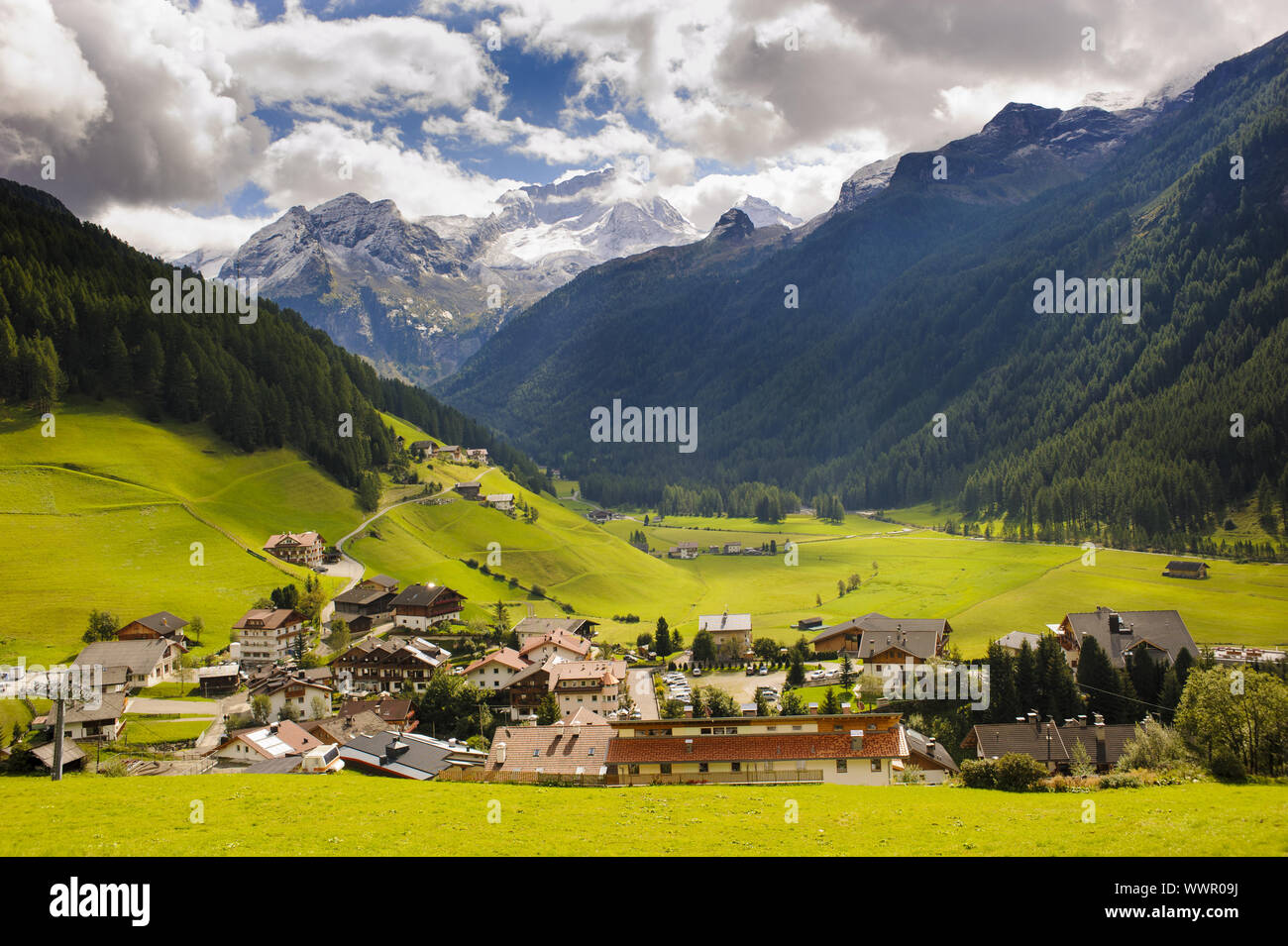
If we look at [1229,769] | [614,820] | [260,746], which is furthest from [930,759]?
[260,746]

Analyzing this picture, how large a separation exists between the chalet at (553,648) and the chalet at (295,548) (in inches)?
1854

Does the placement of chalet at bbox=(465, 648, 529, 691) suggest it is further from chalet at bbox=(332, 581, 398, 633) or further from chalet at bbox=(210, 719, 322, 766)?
chalet at bbox=(332, 581, 398, 633)

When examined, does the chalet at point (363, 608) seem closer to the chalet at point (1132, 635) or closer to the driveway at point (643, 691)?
the driveway at point (643, 691)

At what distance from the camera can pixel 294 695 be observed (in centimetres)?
9331

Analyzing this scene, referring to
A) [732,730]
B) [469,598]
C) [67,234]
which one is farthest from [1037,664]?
[67,234]

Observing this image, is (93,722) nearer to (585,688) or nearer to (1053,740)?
(585,688)

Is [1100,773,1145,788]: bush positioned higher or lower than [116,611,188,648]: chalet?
higher

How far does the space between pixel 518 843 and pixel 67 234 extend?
748 feet

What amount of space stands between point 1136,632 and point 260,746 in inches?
3934

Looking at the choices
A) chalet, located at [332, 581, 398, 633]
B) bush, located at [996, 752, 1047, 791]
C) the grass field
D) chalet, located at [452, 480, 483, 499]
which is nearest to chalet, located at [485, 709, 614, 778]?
the grass field

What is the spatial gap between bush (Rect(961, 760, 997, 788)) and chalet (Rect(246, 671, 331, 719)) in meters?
76.5

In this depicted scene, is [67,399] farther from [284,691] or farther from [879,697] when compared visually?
[879,697]

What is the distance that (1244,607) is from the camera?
387ft

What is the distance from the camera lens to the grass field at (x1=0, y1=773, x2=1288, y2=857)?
23.8 metres
